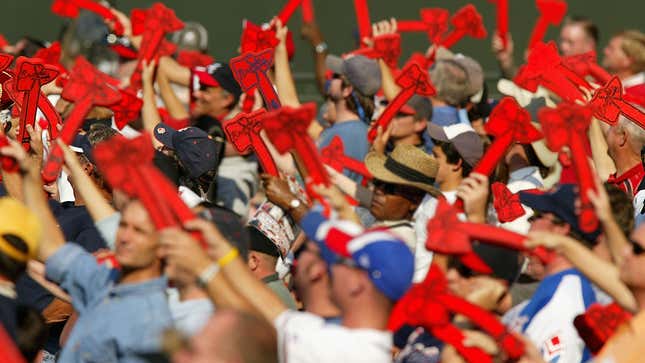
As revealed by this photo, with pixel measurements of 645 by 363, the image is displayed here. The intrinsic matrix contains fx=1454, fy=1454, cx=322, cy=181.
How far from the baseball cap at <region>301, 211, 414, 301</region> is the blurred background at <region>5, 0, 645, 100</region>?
33.2 ft

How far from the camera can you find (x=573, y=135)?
16.6 feet

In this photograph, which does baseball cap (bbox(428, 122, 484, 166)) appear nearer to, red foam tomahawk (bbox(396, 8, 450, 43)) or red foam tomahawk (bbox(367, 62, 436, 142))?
red foam tomahawk (bbox(367, 62, 436, 142))

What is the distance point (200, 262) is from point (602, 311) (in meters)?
1.46

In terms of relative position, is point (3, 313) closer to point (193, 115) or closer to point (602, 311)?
point (602, 311)

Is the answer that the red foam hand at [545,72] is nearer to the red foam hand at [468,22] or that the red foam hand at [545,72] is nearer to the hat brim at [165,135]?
the hat brim at [165,135]

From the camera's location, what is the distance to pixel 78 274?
5105mm

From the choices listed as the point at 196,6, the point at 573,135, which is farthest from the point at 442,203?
the point at 196,6

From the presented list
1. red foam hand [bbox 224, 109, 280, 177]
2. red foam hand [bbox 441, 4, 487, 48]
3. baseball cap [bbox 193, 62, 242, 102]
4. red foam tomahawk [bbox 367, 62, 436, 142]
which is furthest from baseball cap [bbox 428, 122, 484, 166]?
red foam hand [bbox 441, 4, 487, 48]

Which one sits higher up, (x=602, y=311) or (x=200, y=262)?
(x=200, y=262)

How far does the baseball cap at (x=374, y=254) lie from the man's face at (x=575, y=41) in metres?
7.97

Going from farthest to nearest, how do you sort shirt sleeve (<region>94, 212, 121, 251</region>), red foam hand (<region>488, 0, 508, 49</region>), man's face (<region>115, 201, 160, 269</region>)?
red foam hand (<region>488, 0, 508, 49</region>) < shirt sleeve (<region>94, 212, 121, 251</region>) < man's face (<region>115, 201, 160, 269</region>)

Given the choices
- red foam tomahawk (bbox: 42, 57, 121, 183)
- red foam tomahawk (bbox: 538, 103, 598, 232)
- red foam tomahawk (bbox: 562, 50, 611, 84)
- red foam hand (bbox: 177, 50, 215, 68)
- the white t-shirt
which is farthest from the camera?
red foam hand (bbox: 177, 50, 215, 68)

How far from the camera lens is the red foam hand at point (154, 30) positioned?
880 cm

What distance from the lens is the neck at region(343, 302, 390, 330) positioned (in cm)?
440
